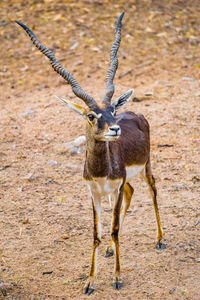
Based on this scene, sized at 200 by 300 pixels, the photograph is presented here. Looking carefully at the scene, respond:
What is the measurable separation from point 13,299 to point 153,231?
2793 millimetres

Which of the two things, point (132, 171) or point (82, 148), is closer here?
point (132, 171)

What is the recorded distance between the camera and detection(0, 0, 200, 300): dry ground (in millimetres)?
6637

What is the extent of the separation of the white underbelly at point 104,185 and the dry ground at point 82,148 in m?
1.25

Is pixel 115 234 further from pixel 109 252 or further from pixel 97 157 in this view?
pixel 97 157

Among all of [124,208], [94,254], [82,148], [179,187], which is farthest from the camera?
[82,148]

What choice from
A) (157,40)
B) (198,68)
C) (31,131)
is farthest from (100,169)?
(157,40)

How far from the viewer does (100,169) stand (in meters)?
6.19

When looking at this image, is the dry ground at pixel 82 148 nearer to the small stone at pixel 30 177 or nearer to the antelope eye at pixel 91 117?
the small stone at pixel 30 177

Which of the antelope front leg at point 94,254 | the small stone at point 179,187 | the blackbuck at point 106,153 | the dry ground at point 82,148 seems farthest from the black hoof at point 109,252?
the small stone at point 179,187

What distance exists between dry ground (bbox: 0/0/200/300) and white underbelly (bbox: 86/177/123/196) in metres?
1.25

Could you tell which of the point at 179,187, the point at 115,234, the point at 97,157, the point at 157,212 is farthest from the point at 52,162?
the point at 97,157

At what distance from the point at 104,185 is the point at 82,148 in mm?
4353

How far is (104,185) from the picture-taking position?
6312 mm

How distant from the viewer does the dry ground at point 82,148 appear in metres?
6.64
